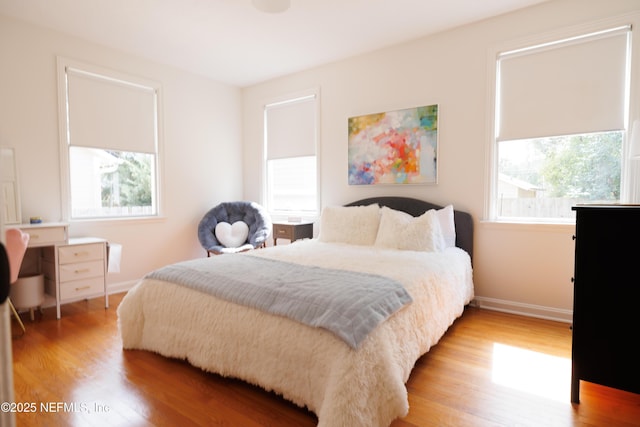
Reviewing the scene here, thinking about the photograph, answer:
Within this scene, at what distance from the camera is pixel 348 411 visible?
4.76 ft

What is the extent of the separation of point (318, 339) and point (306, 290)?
0.29 meters

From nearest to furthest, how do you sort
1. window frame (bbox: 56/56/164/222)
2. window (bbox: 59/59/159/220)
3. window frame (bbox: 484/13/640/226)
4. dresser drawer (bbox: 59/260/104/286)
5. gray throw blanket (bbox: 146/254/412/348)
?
gray throw blanket (bbox: 146/254/412/348) < window frame (bbox: 484/13/640/226) < dresser drawer (bbox: 59/260/104/286) < window frame (bbox: 56/56/164/222) < window (bbox: 59/59/159/220)

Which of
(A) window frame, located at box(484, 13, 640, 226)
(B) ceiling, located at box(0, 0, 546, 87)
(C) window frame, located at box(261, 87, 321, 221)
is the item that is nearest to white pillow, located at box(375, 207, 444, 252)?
(A) window frame, located at box(484, 13, 640, 226)

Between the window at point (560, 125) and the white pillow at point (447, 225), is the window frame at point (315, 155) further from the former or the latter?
the window at point (560, 125)

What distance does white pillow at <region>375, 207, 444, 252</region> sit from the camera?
3.05 meters

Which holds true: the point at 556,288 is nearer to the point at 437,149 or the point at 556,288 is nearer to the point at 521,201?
the point at 521,201

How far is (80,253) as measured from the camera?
10.7 ft

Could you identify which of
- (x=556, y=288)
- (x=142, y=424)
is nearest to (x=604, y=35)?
(x=556, y=288)

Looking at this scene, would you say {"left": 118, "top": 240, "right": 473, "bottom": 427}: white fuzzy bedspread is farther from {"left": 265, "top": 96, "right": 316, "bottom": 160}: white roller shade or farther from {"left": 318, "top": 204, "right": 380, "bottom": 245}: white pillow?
{"left": 265, "top": 96, "right": 316, "bottom": 160}: white roller shade

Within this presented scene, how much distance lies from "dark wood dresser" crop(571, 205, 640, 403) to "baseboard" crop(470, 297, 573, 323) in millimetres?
1285

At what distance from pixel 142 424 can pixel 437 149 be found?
10.6 feet

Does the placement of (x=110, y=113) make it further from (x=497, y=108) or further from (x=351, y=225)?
(x=497, y=108)

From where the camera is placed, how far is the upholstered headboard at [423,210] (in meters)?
3.37

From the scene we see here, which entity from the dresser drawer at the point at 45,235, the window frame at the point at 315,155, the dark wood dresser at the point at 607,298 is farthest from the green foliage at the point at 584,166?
the dresser drawer at the point at 45,235
